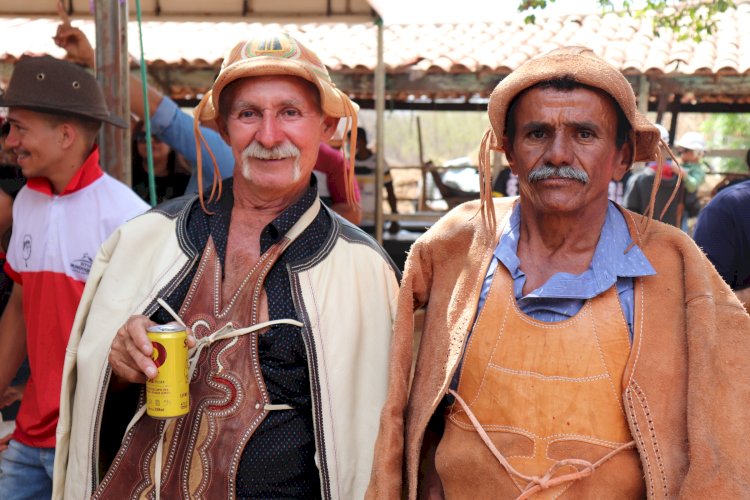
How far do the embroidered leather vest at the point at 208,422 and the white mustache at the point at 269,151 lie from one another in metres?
0.33

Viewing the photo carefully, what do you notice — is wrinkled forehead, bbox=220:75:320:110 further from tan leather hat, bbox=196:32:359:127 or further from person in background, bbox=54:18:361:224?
person in background, bbox=54:18:361:224

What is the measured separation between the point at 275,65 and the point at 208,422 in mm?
1054

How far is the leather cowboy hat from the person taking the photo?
117 inches

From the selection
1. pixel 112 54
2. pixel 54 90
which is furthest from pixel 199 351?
pixel 112 54

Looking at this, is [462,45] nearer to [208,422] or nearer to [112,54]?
[112,54]

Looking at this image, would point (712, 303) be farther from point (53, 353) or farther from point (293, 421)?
point (53, 353)

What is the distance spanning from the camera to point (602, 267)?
6.41ft

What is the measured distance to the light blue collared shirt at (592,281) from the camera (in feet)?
6.31

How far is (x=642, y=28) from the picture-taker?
12281 mm

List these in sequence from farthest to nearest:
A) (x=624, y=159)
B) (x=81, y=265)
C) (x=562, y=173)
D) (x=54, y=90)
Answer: (x=54, y=90) < (x=81, y=265) < (x=624, y=159) < (x=562, y=173)

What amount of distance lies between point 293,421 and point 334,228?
624 millimetres

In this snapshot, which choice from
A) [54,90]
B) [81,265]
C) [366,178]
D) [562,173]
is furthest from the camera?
[366,178]

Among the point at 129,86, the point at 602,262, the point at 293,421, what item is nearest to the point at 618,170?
the point at 602,262

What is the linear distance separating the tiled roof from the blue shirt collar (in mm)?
7684
